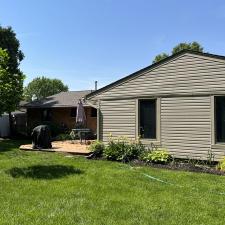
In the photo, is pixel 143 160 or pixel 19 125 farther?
pixel 19 125

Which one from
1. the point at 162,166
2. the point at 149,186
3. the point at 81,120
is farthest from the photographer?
the point at 81,120

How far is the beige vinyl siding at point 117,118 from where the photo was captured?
1532 centimetres

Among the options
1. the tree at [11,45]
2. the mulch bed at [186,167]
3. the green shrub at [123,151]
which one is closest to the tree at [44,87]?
the tree at [11,45]

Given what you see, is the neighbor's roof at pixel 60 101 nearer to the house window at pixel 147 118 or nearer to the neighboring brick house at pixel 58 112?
the neighboring brick house at pixel 58 112

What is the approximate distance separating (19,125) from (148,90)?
1878 centimetres

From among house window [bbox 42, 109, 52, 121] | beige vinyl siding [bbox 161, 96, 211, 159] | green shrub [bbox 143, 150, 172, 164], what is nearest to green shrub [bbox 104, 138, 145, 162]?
green shrub [bbox 143, 150, 172, 164]

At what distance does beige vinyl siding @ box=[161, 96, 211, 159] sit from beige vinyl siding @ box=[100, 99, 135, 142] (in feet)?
4.41

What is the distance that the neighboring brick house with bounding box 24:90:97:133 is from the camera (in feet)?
87.1

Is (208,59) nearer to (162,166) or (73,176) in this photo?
(162,166)

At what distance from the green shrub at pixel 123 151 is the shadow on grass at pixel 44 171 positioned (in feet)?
7.50

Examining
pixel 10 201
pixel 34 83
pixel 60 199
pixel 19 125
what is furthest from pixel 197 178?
pixel 34 83

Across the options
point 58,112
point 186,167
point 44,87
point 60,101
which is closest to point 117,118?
point 186,167

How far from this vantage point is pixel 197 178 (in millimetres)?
10805

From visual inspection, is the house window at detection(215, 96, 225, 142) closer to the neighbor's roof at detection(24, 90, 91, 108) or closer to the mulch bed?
the mulch bed
